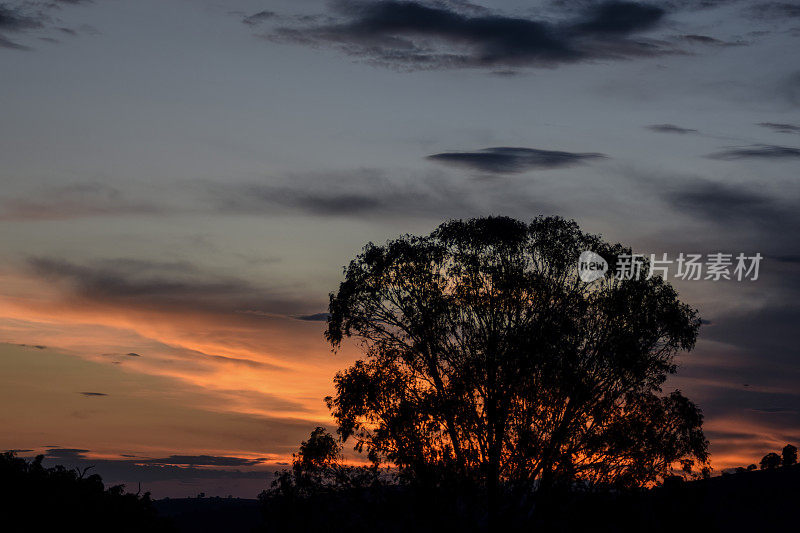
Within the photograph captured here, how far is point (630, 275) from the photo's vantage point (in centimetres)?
4575

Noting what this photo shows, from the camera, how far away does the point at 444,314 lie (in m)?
46.0

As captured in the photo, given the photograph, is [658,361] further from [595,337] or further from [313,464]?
[313,464]

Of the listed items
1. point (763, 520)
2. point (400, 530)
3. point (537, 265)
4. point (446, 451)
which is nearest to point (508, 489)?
point (446, 451)

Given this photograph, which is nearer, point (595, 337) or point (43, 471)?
point (43, 471)

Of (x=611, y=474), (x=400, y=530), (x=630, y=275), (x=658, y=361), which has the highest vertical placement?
(x=630, y=275)

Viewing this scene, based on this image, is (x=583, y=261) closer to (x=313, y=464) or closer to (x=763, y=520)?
(x=313, y=464)

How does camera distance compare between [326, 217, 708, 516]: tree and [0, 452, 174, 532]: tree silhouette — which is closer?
[0, 452, 174, 532]: tree silhouette

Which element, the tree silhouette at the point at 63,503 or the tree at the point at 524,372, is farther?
the tree at the point at 524,372

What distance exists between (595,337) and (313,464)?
1636 centimetres

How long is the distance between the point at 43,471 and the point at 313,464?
87.2 ft

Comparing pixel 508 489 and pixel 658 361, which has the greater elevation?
pixel 658 361

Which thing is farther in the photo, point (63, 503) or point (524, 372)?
point (524, 372)

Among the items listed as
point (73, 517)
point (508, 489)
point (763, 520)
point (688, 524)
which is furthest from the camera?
point (763, 520)

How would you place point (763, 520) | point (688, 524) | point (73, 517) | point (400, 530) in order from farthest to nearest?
point (763, 520) → point (688, 524) → point (400, 530) → point (73, 517)
